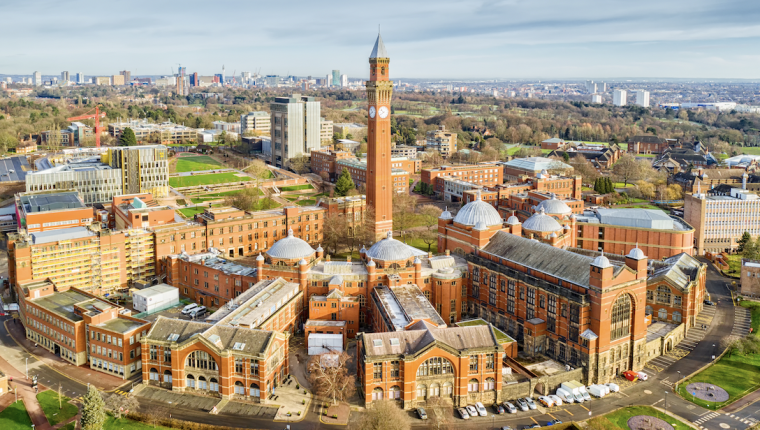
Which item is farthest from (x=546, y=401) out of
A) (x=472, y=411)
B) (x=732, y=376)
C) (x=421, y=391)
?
(x=732, y=376)

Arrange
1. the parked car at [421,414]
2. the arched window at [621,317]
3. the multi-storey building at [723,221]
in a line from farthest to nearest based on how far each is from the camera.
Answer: the multi-storey building at [723,221], the arched window at [621,317], the parked car at [421,414]

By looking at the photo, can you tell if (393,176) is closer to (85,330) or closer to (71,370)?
(85,330)

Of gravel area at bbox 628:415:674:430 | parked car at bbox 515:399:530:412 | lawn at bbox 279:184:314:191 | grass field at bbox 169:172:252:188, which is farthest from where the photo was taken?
lawn at bbox 279:184:314:191

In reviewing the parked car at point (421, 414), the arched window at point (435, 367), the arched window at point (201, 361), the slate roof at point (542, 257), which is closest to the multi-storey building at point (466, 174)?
the slate roof at point (542, 257)

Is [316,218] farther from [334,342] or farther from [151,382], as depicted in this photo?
[151,382]

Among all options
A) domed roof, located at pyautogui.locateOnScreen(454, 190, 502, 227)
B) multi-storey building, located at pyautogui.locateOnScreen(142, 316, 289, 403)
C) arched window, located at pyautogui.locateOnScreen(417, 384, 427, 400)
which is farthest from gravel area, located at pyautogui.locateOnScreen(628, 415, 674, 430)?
multi-storey building, located at pyautogui.locateOnScreen(142, 316, 289, 403)

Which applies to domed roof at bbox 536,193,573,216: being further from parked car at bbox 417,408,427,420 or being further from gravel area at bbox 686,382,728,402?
parked car at bbox 417,408,427,420

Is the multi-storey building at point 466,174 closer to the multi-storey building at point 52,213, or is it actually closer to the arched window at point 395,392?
the multi-storey building at point 52,213
